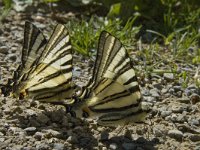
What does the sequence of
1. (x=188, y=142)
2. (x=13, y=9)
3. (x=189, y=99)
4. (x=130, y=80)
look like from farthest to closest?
(x=13, y=9), (x=189, y=99), (x=188, y=142), (x=130, y=80)

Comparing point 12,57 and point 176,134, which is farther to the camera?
point 12,57

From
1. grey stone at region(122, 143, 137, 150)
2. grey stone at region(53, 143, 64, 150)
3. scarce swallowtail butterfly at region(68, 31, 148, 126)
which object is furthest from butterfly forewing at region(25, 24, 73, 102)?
grey stone at region(122, 143, 137, 150)

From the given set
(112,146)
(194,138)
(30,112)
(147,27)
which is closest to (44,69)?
(30,112)

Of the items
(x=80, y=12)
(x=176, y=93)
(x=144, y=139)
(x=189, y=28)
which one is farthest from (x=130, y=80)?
(x=80, y=12)

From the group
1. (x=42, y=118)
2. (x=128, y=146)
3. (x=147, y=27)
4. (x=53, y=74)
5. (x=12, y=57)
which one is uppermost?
(x=147, y=27)

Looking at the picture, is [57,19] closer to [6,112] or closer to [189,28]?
[189,28]

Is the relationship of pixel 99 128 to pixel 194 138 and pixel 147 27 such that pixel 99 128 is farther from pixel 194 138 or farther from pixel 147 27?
pixel 147 27

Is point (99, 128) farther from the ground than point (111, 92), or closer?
closer
